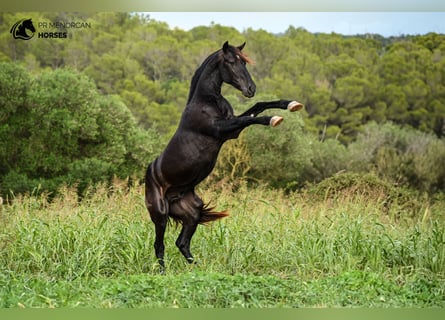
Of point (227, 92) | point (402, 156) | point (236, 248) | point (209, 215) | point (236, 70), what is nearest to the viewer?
point (236, 70)

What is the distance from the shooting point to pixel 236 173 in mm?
17953

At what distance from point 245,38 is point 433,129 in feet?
23.3

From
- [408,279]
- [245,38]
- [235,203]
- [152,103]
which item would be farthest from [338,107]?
[408,279]

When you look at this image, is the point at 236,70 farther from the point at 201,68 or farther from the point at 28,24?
the point at 28,24

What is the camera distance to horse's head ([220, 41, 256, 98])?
7086mm

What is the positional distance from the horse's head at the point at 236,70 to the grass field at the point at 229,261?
187 cm

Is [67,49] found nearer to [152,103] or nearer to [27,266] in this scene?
[152,103]

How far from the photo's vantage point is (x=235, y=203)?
9719 millimetres

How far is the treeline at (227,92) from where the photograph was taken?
17422mm

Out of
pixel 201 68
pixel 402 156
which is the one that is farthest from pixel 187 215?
pixel 402 156

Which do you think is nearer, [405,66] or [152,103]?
[152,103]

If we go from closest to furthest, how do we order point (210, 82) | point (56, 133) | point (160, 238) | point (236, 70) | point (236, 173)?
point (236, 70) → point (210, 82) → point (160, 238) → point (56, 133) → point (236, 173)

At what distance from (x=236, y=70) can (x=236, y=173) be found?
10.9 metres

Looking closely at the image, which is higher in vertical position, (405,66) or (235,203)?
(405,66)
